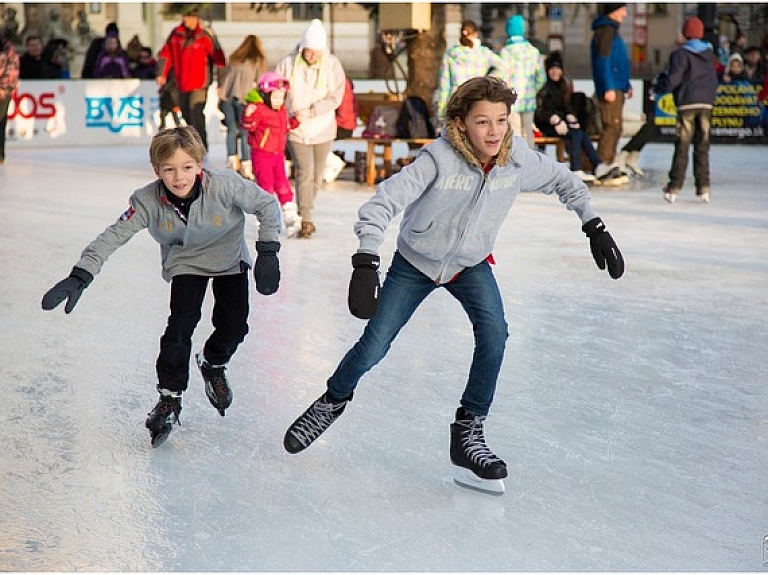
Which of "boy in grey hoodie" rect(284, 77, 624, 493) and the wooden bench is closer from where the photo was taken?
"boy in grey hoodie" rect(284, 77, 624, 493)

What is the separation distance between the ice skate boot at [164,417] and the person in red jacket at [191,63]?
27.5ft

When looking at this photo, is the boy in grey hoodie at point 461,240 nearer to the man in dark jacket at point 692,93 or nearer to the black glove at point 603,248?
the black glove at point 603,248

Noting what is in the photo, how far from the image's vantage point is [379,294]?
3.12 meters

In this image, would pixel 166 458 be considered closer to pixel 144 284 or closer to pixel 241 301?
pixel 241 301

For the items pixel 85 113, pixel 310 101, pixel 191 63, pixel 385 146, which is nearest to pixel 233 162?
pixel 191 63

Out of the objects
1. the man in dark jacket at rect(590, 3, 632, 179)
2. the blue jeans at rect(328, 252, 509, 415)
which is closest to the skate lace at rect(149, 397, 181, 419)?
the blue jeans at rect(328, 252, 509, 415)

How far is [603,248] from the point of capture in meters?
3.17

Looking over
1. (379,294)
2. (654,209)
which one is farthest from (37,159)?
(379,294)

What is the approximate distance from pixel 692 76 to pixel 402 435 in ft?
21.1

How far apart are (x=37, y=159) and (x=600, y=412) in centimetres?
1118

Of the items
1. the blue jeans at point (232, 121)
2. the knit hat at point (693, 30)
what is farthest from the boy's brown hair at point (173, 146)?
the blue jeans at point (232, 121)

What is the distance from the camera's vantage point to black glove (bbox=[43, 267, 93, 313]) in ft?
10.2

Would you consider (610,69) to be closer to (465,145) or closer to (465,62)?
(465,62)

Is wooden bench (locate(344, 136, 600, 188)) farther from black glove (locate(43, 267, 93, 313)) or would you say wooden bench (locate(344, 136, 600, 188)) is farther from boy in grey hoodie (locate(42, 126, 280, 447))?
black glove (locate(43, 267, 93, 313))
